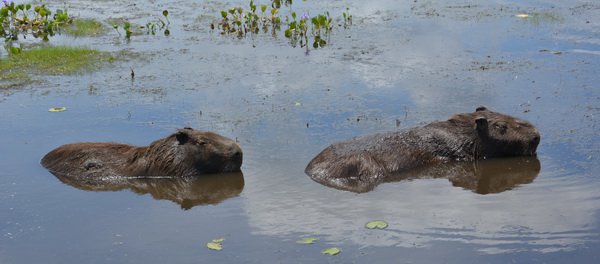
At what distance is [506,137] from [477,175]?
28.2 inches

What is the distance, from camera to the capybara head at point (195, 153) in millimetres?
9227

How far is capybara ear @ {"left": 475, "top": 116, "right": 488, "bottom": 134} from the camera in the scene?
9351 millimetres

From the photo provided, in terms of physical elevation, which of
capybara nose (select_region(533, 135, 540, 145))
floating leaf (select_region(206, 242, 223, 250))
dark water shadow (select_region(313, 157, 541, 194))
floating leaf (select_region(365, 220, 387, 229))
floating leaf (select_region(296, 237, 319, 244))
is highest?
capybara nose (select_region(533, 135, 540, 145))

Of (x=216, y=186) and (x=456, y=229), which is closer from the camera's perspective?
(x=456, y=229)

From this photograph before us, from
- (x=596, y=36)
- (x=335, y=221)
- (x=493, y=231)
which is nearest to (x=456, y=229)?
(x=493, y=231)

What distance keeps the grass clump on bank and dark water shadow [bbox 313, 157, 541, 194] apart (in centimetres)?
703

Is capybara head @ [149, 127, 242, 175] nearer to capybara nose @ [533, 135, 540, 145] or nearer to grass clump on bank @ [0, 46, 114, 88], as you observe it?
capybara nose @ [533, 135, 540, 145]

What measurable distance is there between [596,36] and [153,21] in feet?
30.3

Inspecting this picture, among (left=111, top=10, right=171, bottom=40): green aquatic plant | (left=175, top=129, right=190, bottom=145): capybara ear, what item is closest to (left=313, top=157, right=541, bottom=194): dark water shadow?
(left=175, top=129, right=190, bottom=145): capybara ear

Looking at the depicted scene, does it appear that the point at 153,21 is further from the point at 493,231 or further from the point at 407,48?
the point at 493,231

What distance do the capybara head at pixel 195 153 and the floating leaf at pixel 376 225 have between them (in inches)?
91.8

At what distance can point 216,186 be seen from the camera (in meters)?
9.00

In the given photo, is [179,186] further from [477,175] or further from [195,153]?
[477,175]

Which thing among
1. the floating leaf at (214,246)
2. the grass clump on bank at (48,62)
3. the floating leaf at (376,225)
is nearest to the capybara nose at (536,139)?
the floating leaf at (376,225)
